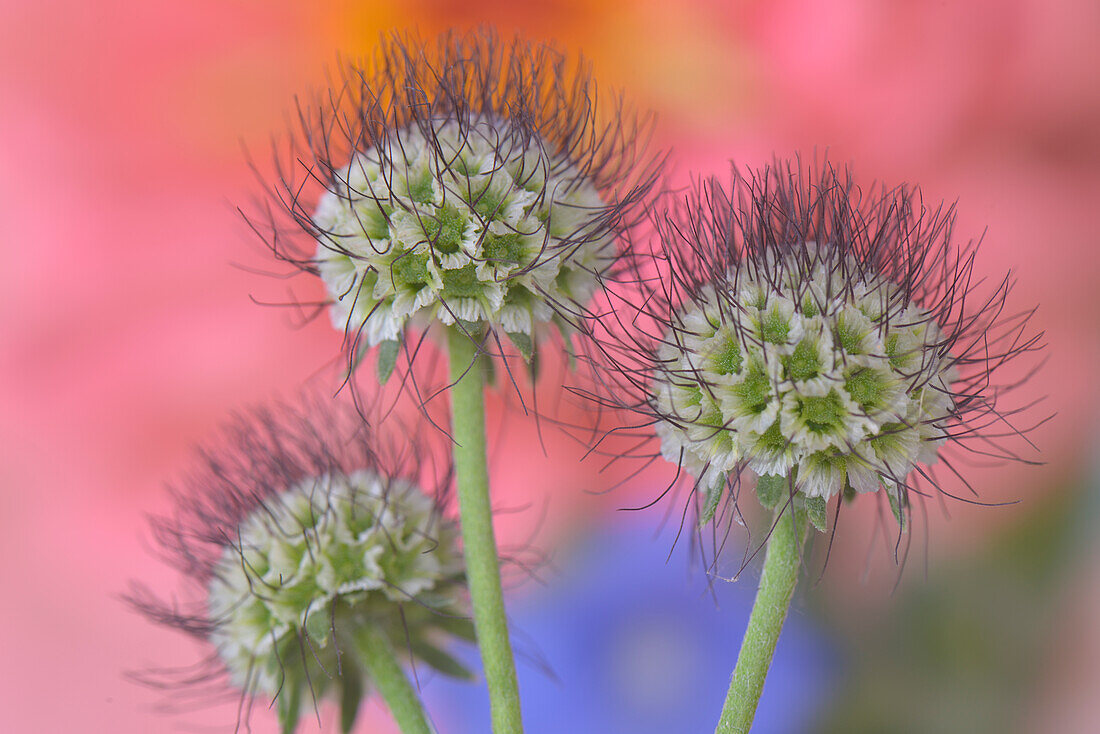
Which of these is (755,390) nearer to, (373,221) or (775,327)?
(775,327)

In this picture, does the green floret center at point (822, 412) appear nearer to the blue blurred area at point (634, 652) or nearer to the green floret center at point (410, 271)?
the green floret center at point (410, 271)

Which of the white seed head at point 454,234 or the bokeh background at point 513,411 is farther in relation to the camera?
the bokeh background at point 513,411

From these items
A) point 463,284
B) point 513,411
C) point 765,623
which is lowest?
point 765,623

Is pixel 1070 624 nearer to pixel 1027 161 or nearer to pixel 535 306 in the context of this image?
pixel 1027 161

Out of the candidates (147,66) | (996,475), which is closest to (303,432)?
(147,66)

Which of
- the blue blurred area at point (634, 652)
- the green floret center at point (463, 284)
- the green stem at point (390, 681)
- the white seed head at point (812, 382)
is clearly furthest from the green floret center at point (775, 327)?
the blue blurred area at point (634, 652)

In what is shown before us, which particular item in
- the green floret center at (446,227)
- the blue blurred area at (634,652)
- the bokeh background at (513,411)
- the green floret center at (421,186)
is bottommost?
the green floret center at (446,227)

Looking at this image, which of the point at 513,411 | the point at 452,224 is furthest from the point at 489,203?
the point at 513,411
